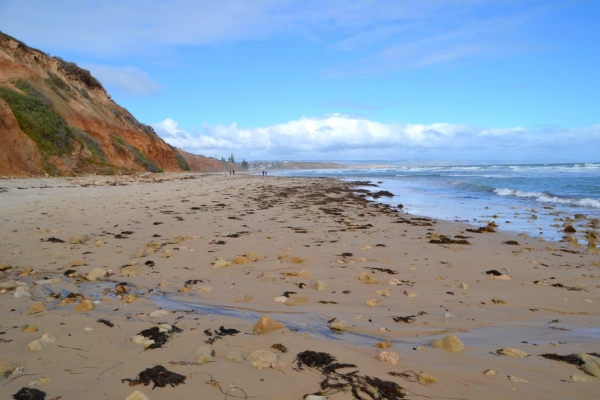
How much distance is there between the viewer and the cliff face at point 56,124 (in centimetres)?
1903

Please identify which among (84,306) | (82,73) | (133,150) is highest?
(82,73)

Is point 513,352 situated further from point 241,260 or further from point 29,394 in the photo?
point 241,260

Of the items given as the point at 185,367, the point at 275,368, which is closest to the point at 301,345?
the point at 275,368

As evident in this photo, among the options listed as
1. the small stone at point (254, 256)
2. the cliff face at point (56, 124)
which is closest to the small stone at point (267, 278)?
the small stone at point (254, 256)

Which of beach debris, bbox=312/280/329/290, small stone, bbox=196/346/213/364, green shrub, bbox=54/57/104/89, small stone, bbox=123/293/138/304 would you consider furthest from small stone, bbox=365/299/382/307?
green shrub, bbox=54/57/104/89

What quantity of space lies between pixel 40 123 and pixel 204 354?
2372cm

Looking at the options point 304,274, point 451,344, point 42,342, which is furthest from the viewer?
point 304,274

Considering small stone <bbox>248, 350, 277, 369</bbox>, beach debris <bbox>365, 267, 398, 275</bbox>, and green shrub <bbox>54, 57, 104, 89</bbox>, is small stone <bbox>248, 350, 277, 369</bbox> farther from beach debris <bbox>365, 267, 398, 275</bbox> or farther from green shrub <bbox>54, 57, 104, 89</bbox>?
green shrub <bbox>54, 57, 104, 89</bbox>

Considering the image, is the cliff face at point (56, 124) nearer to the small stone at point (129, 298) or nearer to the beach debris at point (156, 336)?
the small stone at point (129, 298)

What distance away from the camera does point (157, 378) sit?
2119mm

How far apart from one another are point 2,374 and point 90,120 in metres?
29.3

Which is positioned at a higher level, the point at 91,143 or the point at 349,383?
the point at 91,143

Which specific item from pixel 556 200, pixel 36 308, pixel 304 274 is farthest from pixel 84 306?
pixel 556 200

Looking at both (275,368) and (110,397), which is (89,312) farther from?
(275,368)
